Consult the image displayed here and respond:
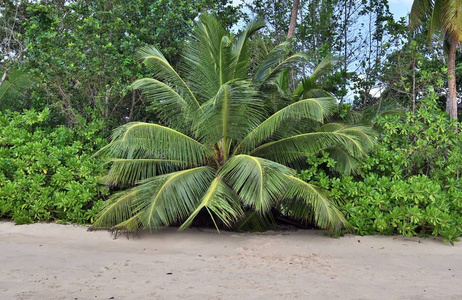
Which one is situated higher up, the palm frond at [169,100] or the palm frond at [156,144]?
the palm frond at [169,100]

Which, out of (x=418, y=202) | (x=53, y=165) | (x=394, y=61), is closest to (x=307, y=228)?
(x=418, y=202)

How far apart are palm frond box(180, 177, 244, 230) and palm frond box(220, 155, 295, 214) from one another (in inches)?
7.1

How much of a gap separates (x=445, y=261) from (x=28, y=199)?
7.90 metres

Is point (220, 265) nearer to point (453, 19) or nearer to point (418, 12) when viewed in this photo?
point (453, 19)

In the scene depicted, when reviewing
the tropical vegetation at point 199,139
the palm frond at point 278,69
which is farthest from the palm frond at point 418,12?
the palm frond at point 278,69

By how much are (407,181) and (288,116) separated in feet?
9.47

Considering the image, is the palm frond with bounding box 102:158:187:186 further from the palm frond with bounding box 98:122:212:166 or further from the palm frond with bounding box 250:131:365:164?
the palm frond with bounding box 250:131:365:164

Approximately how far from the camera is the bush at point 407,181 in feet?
24.4

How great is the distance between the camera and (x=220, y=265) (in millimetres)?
6035

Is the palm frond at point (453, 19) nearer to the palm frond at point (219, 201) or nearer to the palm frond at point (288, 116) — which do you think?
the palm frond at point (288, 116)

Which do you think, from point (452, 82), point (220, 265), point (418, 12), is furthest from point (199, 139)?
point (418, 12)

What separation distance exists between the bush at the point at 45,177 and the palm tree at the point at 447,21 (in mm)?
10408

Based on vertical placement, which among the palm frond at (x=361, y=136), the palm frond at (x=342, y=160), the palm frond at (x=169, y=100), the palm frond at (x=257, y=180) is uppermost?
the palm frond at (x=169, y=100)

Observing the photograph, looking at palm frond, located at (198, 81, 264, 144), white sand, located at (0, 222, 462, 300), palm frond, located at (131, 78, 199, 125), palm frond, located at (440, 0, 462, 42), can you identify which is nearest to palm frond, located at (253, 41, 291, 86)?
palm frond, located at (198, 81, 264, 144)
